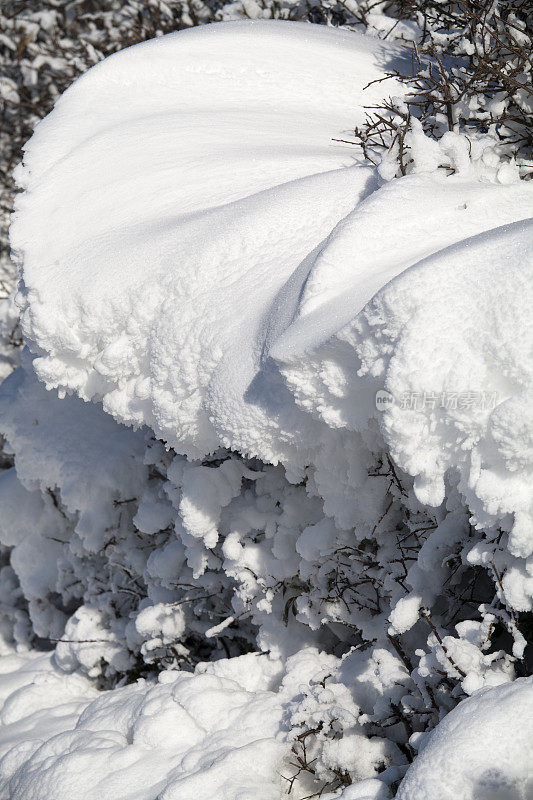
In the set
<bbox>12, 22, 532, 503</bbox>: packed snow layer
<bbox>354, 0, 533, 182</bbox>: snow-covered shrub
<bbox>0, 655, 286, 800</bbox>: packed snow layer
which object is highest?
<bbox>354, 0, 533, 182</bbox>: snow-covered shrub

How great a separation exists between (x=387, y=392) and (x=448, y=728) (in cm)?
79

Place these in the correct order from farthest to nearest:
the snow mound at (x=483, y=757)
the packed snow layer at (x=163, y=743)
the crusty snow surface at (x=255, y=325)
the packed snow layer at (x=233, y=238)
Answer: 1. the packed snow layer at (x=163, y=743)
2. the packed snow layer at (x=233, y=238)
3. the crusty snow surface at (x=255, y=325)
4. the snow mound at (x=483, y=757)

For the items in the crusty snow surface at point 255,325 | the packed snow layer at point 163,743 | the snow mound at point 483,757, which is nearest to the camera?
the snow mound at point 483,757

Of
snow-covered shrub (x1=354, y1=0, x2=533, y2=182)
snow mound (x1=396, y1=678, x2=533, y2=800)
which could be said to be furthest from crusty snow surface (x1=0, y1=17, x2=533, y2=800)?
snow-covered shrub (x1=354, y1=0, x2=533, y2=182)

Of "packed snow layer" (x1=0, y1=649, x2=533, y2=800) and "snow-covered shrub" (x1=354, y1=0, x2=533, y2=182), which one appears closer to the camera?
"packed snow layer" (x1=0, y1=649, x2=533, y2=800)

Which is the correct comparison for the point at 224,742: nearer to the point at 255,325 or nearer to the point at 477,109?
the point at 255,325

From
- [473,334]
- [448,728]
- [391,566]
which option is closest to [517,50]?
[473,334]

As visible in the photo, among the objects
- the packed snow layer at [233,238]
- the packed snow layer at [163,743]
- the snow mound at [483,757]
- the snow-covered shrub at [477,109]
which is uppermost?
the snow-covered shrub at [477,109]

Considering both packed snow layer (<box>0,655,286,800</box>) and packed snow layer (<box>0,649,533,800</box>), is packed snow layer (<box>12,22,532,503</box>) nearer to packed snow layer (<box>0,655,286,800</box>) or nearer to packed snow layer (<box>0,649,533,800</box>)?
packed snow layer (<box>0,649,533,800</box>)

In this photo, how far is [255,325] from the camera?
2428 mm

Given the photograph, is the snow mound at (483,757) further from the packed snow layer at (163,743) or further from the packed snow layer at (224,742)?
the packed snow layer at (163,743)

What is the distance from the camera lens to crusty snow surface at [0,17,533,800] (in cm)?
180

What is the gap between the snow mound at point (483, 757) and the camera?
1.59 meters

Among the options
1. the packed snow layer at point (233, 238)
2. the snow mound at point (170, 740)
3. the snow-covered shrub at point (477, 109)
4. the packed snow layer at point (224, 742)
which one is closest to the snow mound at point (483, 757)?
the packed snow layer at point (224, 742)
